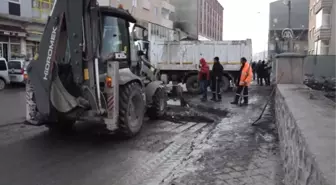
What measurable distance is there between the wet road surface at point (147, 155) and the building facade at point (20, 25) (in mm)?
16845

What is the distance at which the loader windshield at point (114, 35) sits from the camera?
732cm

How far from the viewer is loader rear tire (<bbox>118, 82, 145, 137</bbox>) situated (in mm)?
6984

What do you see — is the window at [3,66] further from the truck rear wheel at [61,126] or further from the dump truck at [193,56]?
the truck rear wheel at [61,126]

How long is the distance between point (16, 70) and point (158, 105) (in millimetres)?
13526

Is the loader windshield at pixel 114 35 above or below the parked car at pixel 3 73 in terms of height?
above

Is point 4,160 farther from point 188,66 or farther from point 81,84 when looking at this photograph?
point 188,66

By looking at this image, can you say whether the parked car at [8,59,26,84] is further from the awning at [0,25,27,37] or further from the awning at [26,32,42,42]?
the awning at [26,32,42,42]

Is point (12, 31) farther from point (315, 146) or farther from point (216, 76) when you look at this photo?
point (315, 146)

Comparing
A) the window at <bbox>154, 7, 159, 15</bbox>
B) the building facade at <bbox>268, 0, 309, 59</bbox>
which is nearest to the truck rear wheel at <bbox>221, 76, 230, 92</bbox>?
the window at <bbox>154, 7, 159, 15</bbox>

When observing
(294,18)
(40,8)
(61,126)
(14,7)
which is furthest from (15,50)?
(294,18)

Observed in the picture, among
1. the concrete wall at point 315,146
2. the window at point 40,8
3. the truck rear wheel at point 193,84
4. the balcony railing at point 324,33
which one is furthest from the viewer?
the balcony railing at point 324,33

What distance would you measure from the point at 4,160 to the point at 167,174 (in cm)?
265

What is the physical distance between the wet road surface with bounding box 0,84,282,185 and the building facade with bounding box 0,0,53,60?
663 inches

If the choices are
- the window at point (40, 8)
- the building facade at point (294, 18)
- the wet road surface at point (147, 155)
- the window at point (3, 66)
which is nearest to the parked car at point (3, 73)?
the window at point (3, 66)
